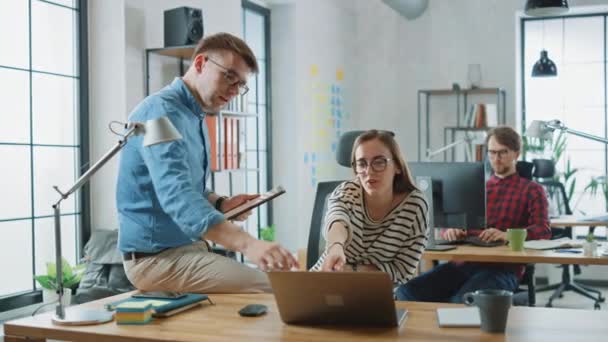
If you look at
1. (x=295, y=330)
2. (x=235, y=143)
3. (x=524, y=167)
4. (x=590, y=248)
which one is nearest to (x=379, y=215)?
(x=295, y=330)

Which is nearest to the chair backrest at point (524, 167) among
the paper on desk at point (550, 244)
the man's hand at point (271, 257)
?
the paper on desk at point (550, 244)

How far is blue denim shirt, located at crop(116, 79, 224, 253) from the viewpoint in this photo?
220cm

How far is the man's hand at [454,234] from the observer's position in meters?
3.93

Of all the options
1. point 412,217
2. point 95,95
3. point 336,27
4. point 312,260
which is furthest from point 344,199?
point 336,27

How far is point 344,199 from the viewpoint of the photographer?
9.23ft

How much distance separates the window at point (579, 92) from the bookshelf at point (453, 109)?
1.29 ft

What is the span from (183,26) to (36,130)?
101cm

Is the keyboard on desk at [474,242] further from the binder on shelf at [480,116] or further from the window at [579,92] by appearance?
the window at [579,92]

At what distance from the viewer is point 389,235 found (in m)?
2.73

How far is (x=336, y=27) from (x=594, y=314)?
5.55m

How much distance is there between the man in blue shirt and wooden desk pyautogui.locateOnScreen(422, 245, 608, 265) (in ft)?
4.07

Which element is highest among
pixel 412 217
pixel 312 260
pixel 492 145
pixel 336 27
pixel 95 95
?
pixel 336 27

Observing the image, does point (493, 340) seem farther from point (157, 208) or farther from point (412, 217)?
point (157, 208)

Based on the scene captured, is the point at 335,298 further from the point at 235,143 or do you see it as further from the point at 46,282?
the point at 235,143
